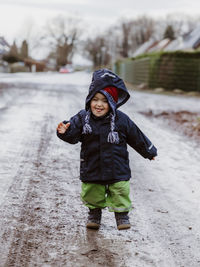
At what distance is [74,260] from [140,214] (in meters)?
1.14

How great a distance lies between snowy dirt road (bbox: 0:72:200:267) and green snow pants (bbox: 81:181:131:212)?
21 centimetres

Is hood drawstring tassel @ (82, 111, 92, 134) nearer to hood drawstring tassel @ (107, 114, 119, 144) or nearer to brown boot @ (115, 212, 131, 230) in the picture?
hood drawstring tassel @ (107, 114, 119, 144)

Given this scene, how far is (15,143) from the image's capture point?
671 centimetres

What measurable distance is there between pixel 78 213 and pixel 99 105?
109 cm

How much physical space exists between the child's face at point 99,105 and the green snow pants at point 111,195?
0.59 m

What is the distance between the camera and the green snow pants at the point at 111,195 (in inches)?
136

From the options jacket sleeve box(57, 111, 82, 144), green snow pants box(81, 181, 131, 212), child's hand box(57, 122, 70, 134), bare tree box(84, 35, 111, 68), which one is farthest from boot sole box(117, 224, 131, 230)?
bare tree box(84, 35, 111, 68)

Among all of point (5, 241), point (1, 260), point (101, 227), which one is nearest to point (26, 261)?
point (1, 260)

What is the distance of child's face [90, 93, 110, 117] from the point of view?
3387mm

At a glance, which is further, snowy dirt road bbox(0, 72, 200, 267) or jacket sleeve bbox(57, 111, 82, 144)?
jacket sleeve bbox(57, 111, 82, 144)

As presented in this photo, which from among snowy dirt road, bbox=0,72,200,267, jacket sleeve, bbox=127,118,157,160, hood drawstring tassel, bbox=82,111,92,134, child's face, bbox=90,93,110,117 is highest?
child's face, bbox=90,93,110,117

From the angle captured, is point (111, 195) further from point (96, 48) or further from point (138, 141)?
point (96, 48)

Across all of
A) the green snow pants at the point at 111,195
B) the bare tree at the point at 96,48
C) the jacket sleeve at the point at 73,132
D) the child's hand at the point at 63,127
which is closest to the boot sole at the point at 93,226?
the green snow pants at the point at 111,195

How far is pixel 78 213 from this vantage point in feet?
12.7
